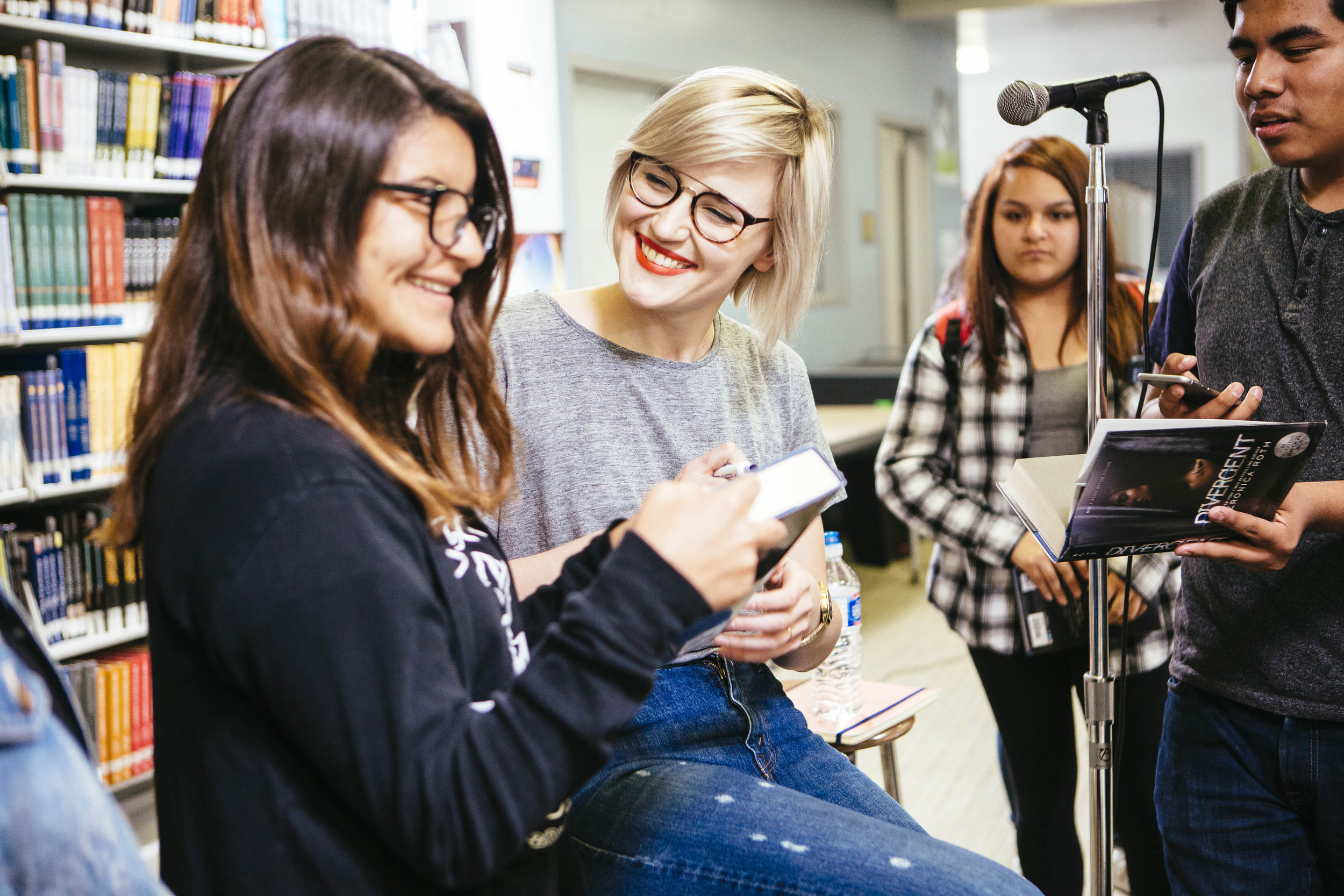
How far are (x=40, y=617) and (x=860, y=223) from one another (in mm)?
5762

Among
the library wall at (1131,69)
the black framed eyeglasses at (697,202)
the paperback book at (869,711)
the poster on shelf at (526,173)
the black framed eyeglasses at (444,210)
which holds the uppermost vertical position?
the library wall at (1131,69)

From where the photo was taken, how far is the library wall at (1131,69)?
8.45m

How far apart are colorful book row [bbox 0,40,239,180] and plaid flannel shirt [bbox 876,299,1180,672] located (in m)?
1.61

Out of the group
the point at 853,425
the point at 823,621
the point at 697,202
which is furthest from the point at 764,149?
the point at 853,425

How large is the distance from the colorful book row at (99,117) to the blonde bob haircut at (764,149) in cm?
132

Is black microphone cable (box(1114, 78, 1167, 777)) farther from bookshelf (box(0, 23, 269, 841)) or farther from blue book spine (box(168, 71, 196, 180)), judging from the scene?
blue book spine (box(168, 71, 196, 180))

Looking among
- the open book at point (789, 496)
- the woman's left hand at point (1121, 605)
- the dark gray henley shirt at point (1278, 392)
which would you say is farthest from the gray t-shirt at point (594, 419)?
the woman's left hand at point (1121, 605)

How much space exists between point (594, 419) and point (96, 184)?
6.07ft

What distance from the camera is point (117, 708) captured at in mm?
2689

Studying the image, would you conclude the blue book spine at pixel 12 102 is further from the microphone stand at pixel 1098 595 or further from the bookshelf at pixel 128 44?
the microphone stand at pixel 1098 595

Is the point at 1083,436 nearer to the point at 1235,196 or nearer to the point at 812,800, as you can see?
the point at 1235,196

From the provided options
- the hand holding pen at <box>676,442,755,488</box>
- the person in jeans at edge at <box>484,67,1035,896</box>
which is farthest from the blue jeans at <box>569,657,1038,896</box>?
the hand holding pen at <box>676,442,755,488</box>

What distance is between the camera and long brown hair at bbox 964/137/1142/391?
212 cm

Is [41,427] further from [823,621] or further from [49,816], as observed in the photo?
[49,816]
